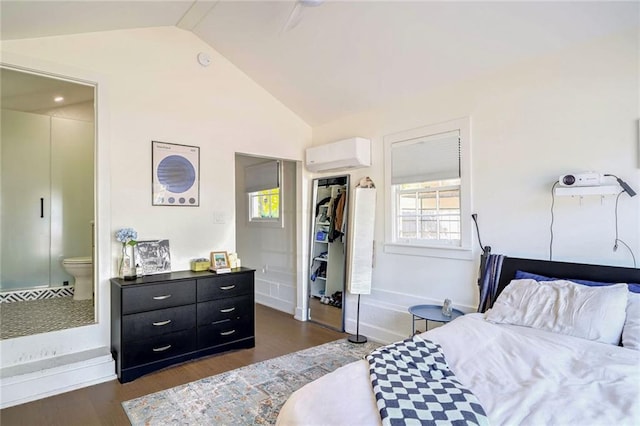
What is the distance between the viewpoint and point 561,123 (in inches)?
101

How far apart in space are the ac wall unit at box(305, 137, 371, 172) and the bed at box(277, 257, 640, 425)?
193 centimetres

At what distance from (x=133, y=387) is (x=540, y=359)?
2887 millimetres

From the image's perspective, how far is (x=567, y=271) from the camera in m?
2.42

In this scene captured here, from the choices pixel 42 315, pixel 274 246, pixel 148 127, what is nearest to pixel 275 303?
pixel 274 246

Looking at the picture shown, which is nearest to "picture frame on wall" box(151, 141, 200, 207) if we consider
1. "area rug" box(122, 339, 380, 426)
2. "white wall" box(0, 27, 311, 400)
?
"white wall" box(0, 27, 311, 400)

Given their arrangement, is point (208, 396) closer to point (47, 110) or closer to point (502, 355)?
point (502, 355)

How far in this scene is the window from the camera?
203 inches

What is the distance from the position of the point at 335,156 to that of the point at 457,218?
159 centimetres

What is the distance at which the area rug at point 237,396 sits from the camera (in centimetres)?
231

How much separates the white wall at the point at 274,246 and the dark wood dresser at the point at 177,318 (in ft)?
4.37

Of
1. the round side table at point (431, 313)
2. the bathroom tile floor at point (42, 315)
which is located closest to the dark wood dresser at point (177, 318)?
the bathroom tile floor at point (42, 315)

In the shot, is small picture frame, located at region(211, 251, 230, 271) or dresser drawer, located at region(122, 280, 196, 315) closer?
dresser drawer, located at region(122, 280, 196, 315)

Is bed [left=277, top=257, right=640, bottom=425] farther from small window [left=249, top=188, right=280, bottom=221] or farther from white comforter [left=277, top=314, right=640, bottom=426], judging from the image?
small window [left=249, top=188, right=280, bottom=221]

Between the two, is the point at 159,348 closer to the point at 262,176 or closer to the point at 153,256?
the point at 153,256
